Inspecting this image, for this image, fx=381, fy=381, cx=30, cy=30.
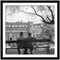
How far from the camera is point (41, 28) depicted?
7.25m

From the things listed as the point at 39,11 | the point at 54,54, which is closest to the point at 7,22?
the point at 39,11

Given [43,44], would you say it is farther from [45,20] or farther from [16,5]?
[16,5]

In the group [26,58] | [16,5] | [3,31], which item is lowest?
[26,58]

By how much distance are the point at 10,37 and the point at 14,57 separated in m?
0.39

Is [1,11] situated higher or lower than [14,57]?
higher

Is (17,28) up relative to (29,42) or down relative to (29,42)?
up

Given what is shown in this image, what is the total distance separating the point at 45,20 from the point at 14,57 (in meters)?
0.92

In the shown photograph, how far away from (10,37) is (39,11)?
2.42ft

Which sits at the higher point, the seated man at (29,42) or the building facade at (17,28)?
the building facade at (17,28)

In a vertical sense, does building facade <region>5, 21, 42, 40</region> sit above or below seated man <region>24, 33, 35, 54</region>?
above

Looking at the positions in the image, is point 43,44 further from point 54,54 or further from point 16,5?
point 16,5

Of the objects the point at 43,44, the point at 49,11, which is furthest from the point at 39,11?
the point at 43,44

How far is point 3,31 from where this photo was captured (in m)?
7.21

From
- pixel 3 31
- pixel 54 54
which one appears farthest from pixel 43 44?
pixel 3 31
